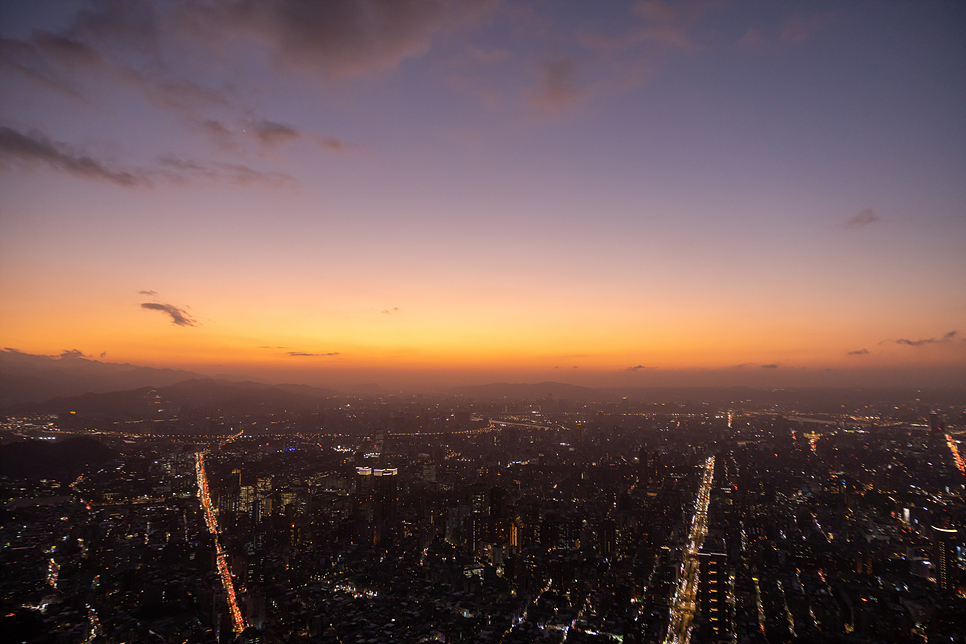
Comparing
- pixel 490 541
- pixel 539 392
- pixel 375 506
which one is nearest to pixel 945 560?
pixel 490 541

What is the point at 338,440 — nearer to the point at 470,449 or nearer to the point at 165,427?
the point at 470,449

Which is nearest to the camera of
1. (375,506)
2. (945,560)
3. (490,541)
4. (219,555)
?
(945,560)

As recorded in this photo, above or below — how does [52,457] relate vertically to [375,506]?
above

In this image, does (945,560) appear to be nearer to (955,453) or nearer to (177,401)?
(955,453)

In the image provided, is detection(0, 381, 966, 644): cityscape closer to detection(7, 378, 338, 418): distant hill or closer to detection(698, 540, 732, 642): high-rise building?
detection(698, 540, 732, 642): high-rise building

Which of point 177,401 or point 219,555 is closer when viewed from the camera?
point 219,555

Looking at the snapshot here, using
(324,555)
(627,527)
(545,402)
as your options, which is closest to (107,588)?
(324,555)

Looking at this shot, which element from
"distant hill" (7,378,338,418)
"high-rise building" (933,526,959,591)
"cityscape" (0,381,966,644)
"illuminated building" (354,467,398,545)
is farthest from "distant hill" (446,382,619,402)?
"high-rise building" (933,526,959,591)
